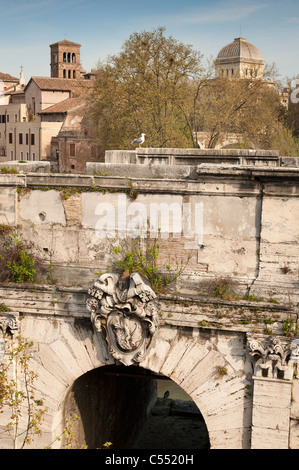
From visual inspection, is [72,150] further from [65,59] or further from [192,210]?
[192,210]

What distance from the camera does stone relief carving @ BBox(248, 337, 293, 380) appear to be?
6543 millimetres

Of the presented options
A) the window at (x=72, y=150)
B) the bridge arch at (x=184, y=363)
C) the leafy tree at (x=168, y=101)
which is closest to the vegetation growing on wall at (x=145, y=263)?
the bridge arch at (x=184, y=363)

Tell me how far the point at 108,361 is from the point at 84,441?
2107 millimetres

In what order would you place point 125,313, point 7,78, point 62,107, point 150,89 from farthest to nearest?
point 7,78, point 62,107, point 150,89, point 125,313

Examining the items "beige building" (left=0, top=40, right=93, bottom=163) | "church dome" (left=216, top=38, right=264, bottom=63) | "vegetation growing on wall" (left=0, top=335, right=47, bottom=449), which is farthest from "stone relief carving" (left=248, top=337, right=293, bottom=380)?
"church dome" (left=216, top=38, right=264, bottom=63)

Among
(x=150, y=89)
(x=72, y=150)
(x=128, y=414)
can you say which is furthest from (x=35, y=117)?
(x=128, y=414)

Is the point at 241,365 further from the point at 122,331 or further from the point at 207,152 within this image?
the point at 207,152

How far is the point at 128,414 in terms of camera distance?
36.5 ft

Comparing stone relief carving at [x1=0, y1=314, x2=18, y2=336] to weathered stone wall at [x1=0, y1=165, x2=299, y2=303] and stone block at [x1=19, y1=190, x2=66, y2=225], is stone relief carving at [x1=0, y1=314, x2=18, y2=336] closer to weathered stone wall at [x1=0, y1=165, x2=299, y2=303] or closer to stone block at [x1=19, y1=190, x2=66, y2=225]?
weathered stone wall at [x1=0, y1=165, x2=299, y2=303]

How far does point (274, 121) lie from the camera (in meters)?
30.4

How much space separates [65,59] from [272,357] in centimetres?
7358

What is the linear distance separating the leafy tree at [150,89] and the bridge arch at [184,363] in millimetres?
19292

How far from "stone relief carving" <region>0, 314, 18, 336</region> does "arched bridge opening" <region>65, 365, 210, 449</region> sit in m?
1.19
